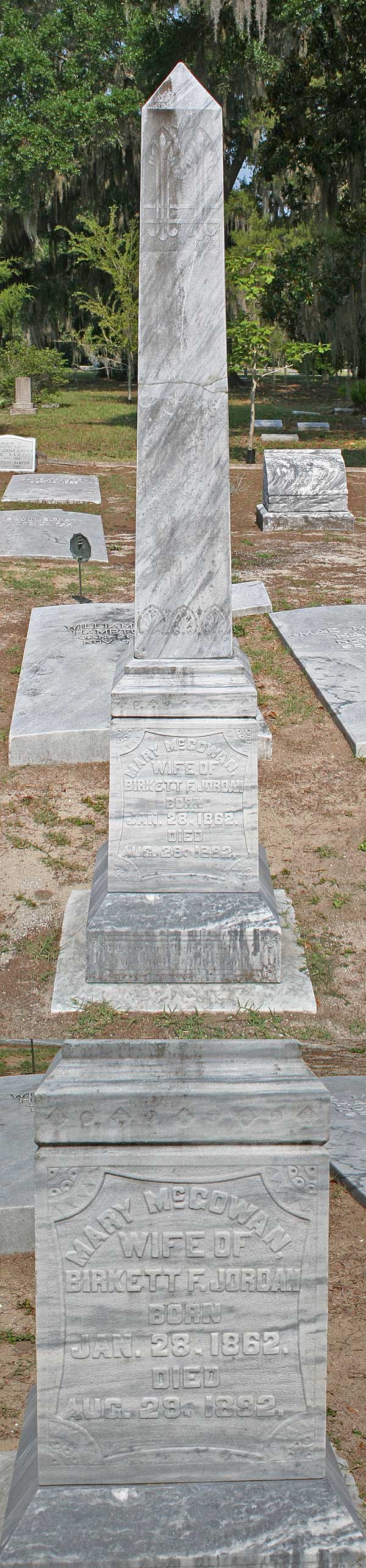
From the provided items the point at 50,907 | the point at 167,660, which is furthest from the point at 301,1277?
the point at 50,907

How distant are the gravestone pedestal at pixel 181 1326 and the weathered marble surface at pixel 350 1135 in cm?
147

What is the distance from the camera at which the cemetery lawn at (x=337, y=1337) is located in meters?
2.67

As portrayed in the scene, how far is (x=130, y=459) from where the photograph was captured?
1973cm

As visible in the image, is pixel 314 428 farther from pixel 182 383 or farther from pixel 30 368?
pixel 182 383

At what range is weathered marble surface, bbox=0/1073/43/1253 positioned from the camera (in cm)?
332

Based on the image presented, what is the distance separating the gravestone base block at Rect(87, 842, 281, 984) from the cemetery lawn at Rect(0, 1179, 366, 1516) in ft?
4.54

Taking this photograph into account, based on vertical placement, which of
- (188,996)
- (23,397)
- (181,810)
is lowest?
(188,996)

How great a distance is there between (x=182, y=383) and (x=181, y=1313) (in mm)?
3633

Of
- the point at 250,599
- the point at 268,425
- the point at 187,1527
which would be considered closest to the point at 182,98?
the point at 187,1527

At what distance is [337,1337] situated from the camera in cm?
302

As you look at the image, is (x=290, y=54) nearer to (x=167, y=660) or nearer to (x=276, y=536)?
(x=276, y=536)

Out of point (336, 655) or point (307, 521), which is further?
point (307, 521)

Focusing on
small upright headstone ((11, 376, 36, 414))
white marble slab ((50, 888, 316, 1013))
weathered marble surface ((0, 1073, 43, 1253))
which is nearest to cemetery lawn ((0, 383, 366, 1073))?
white marble slab ((50, 888, 316, 1013))

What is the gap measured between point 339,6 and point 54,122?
32.6 ft
